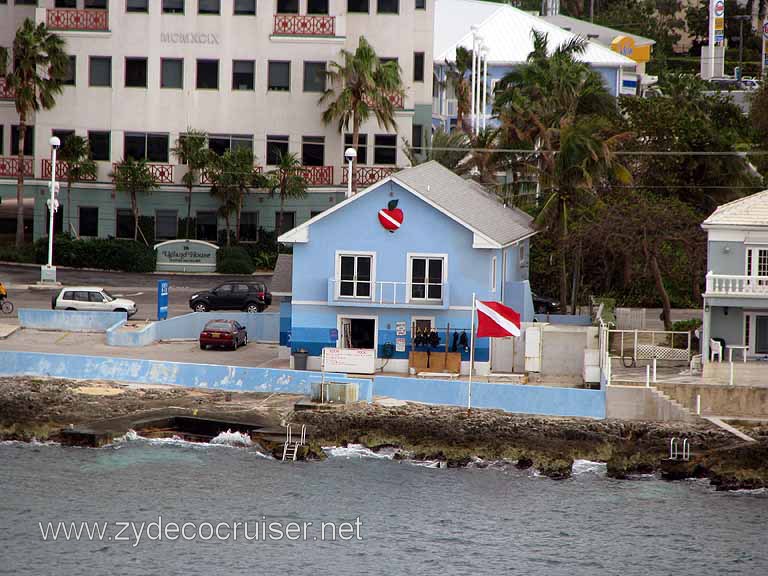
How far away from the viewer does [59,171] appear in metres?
82.6

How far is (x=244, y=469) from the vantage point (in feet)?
149

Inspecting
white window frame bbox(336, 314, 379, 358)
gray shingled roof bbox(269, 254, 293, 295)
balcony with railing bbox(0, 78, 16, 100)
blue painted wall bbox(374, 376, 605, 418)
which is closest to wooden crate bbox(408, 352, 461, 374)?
white window frame bbox(336, 314, 379, 358)

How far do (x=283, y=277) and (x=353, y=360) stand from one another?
21.6 feet

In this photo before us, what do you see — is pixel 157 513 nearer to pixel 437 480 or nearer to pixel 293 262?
pixel 437 480

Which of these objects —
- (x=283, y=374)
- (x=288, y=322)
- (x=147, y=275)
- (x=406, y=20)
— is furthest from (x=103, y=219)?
(x=283, y=374)

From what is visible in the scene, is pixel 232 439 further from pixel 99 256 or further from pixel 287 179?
pixel 287 179

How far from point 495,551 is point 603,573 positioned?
122 inches

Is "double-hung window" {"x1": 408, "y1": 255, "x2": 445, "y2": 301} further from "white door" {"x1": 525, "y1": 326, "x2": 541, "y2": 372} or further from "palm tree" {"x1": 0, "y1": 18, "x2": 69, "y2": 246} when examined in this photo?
"palm tree" {"x1": 0, "y1": 18, "x2": 69, "y2": 246}

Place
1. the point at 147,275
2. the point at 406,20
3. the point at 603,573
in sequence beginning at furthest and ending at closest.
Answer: the point at 406,20, the point at 147,275, the point at 603,573

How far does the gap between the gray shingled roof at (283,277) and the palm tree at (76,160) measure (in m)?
24.8

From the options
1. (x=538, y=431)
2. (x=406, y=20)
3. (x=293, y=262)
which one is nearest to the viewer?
(x=538, y=431)

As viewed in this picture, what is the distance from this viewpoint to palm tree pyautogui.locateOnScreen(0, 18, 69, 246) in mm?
80000

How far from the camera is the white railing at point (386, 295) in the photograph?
5478 centimetres

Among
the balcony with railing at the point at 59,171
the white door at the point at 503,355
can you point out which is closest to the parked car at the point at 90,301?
the white door at the point at 503,355
